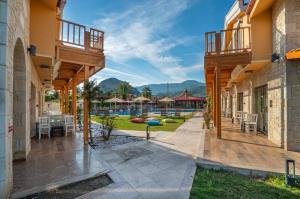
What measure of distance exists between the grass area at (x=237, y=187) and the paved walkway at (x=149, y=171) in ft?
0.79

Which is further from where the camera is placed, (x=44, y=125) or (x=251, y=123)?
(x=251, y=123)

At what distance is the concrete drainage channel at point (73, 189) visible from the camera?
3316mm

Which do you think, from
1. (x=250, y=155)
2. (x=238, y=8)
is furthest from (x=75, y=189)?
(x=238, y=8)

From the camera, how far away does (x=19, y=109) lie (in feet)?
17.4

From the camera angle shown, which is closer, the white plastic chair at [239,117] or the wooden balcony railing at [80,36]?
the wooden balcony railing at [80,36]

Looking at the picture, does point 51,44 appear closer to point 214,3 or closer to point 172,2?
point 172,2

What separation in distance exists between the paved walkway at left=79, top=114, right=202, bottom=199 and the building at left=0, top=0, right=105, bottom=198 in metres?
1.97

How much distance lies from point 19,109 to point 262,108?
10.6 metres

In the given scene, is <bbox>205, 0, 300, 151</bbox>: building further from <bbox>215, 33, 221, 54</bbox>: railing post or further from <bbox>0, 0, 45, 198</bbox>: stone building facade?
<bbox>0, 0, 45, 198</bbox>: stone building facade

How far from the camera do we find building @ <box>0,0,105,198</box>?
113 inches

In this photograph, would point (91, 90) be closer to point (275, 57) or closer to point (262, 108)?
point (275, 57)

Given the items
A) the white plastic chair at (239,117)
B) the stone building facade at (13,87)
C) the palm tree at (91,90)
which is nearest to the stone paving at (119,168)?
the stone building facade at (13,87)

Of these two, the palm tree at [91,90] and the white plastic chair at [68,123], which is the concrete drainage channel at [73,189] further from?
the white plastic chair at [68,123]

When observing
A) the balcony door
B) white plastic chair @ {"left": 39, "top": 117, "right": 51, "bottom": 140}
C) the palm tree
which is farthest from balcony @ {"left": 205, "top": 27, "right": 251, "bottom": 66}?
white plastic chair @ {"left": 39, "top": 117, "right": 51, "bottom": 140}
